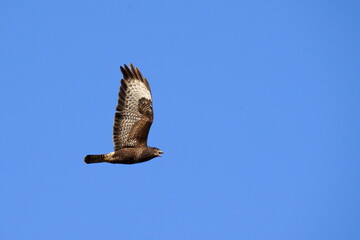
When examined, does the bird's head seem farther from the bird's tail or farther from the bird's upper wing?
the bird's tail

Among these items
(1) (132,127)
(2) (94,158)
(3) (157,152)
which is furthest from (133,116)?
(2) (94,158)

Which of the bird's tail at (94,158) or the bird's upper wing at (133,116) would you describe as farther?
the bird's upper wing at (133,116)

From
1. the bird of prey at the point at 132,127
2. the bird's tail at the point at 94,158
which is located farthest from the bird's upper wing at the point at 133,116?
the bird's tail at the point at 94,158

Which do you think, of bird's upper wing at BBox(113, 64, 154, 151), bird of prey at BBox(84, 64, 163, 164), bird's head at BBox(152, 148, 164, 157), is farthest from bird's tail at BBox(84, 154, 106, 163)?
bird's head at BBox(152, 148, 164, 157)

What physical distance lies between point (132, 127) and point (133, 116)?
0.31 m

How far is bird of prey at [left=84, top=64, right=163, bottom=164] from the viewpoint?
32.2 feet

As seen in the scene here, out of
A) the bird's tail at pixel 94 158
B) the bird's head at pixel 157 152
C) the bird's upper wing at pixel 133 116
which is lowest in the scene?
the bird's tail at pixel 94 158

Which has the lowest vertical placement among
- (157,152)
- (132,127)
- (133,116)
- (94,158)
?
(94,158)

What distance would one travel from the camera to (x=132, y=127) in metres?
9.98

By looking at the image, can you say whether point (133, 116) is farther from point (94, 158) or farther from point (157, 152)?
point (94, 158)

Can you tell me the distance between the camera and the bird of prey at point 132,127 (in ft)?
32.2

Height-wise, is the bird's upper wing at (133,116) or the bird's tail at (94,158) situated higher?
the bird's upper wing at (133,116)

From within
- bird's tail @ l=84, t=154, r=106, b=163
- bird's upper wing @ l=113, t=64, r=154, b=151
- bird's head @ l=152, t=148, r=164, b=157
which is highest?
bird's upper wing @ l=113, t=64, r=154, b=151

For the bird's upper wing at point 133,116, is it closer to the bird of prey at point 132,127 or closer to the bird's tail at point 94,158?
the bird of prey at point 132,127
